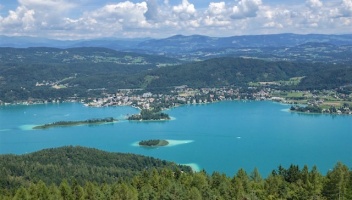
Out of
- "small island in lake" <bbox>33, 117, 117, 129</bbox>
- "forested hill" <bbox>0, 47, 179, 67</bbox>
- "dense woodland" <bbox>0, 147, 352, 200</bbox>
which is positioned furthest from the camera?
"forested hill" <bbox>0, 47, 179, 67</bbox>

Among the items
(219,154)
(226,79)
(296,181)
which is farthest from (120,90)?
(296,181)

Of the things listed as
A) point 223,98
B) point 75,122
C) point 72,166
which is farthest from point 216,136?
point 223,98

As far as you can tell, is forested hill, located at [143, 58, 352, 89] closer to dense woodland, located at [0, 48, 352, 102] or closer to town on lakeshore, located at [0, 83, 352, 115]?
dense woodland, located at [0, 48, 352, 102]

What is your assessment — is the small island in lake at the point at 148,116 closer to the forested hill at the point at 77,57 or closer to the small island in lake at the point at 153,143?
the small island in lake at the point at 153,143

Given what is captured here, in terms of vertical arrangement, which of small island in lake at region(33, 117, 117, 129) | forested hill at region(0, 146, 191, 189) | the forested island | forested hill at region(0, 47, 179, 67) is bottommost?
small island in lake at region(33, 117, 117, 129)

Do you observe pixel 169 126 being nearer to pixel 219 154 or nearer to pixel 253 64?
pixel 219 154

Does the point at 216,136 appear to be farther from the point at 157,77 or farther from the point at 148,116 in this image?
the point at 157,77

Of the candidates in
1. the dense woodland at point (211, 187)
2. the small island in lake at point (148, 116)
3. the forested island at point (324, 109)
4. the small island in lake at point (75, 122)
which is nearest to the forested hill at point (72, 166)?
the dense woodland at point (211, 187)

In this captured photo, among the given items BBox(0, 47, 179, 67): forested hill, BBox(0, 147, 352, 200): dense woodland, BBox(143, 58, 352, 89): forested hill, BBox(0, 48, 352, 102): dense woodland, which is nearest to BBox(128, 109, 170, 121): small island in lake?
BBox(0, 48, 352, 102): dense woodland
